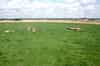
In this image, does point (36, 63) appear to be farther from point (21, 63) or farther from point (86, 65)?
point (86, 65)

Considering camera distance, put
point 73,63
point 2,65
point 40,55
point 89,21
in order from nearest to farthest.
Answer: point 2,65
point 73,63
point 40,55
point 89,21

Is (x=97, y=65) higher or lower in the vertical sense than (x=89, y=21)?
higher

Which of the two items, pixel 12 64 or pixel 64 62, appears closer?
pixel 12 64

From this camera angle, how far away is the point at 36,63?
11.0 meters

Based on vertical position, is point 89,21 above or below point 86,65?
below

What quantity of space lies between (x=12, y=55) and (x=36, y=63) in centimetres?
302

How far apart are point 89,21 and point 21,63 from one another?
241 feet

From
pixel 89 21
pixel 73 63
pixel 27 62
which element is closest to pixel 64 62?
pixel 73 63

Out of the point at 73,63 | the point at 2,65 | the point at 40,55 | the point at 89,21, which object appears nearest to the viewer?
the point at 2,65

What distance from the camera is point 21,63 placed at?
431 inches

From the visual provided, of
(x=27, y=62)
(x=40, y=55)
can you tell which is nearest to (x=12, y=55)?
(x=40, y=55)

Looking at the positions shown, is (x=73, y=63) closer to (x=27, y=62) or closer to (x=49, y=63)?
(x=49, y=63)

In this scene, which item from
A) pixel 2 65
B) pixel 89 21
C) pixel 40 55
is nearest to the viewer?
pixel 2 65

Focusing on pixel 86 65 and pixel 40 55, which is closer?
pixel 86 65
